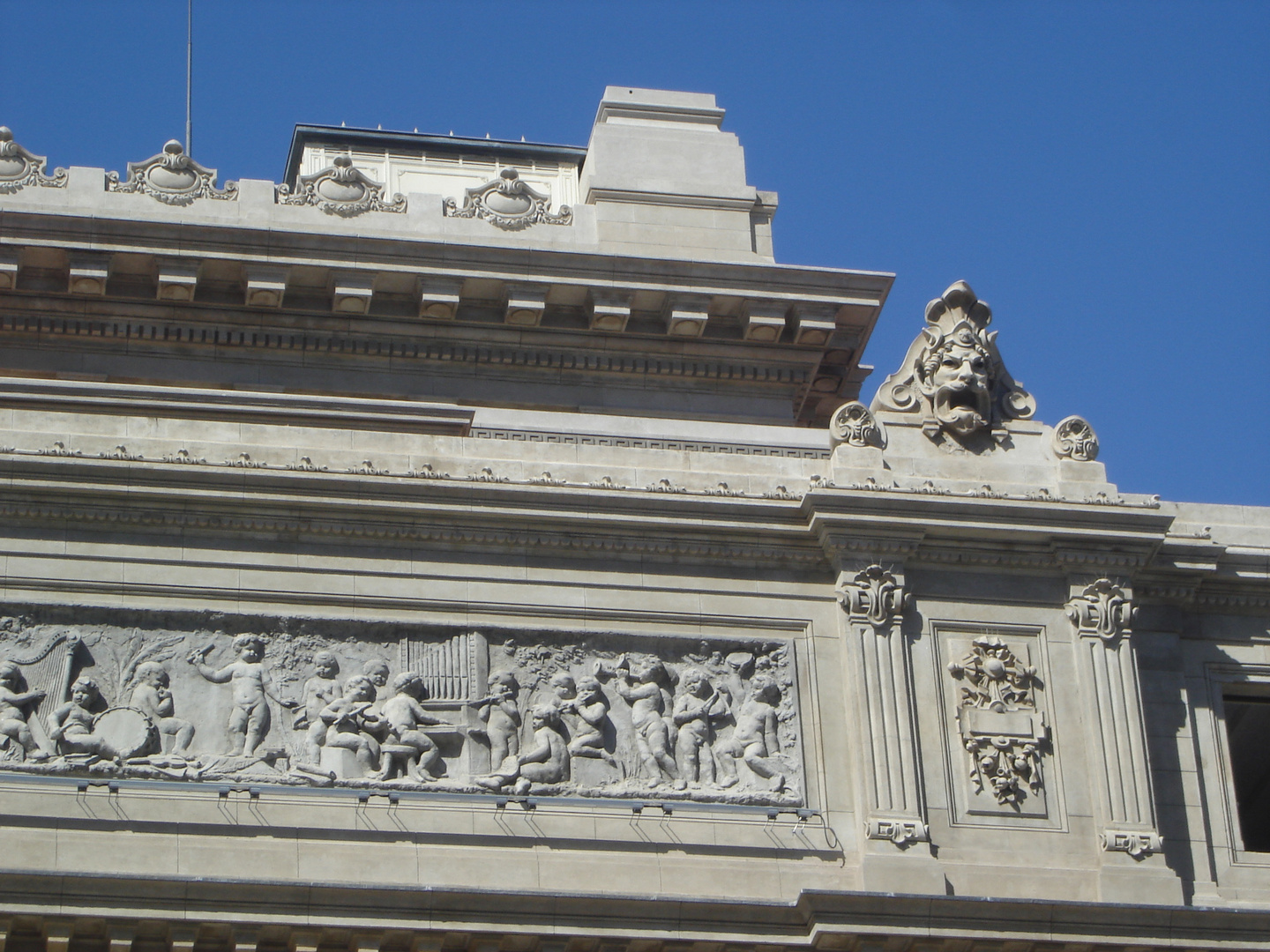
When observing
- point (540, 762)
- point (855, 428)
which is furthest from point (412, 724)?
point (855, 428)

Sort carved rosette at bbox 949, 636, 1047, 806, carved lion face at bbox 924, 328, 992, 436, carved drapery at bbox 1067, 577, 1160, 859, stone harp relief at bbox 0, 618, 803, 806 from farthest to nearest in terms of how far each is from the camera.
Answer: carved lion face at bbox 924, 328, 992, 436
carved rosette at bbox 949, 636, 1047, 806
carved drapery at bbox 1067, 577, 1160, 859
stone harp relief at bbox 0, 618, 803, 806

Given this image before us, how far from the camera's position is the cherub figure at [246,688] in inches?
1059

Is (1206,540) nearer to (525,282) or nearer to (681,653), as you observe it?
(681,653)

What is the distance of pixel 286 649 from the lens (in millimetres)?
27531

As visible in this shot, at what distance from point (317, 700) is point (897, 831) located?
19.2ft

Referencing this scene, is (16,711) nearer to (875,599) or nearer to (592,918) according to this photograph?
(592,918)

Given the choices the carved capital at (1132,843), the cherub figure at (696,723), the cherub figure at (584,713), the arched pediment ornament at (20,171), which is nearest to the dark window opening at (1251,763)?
the carved capital at (1132,843)

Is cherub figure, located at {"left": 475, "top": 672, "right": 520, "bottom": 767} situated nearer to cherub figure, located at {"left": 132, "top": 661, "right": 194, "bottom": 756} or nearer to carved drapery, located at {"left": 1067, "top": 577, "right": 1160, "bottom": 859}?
cherub figure, located at {"left": 132, "top": 661, "right": 194, "bottom": 756}

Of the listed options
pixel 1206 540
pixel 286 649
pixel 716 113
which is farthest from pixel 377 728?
pixel 716 113

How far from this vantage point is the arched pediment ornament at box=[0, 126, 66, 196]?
1411 inches

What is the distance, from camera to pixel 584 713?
27.6m

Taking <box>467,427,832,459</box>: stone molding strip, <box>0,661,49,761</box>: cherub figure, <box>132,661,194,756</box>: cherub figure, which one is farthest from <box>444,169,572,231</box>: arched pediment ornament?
<box>0,661,49,761</box>: cherub figure

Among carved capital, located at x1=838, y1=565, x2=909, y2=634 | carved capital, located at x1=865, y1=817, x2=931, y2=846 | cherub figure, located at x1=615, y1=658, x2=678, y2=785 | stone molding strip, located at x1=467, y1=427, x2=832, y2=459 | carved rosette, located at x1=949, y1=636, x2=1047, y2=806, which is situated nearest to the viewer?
carved capital, located at x1=865, y1=817, x2=931, y2=846

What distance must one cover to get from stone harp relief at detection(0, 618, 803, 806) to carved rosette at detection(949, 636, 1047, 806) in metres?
1.78
